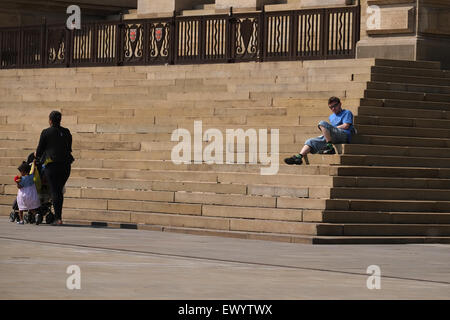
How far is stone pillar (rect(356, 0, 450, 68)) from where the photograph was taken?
2462 cm

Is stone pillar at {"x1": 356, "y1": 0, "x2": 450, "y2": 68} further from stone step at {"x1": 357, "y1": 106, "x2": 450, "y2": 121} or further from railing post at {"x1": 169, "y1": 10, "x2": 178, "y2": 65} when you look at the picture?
railing post at {"x1": 169, "y1": 10, "x2": 178, "y2": 65}

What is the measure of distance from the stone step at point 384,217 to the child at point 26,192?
459cm

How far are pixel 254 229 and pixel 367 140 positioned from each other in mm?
2617

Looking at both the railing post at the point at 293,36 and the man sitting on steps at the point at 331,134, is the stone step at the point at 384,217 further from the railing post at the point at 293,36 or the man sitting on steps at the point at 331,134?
the railing post at the point at 293,36

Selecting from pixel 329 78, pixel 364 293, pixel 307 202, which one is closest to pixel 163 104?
pixel 329 78

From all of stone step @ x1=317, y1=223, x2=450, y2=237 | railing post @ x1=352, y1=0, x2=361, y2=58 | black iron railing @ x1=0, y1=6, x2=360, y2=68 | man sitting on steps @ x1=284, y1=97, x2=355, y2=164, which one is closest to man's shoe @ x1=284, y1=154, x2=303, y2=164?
man sitting on steps @ x1=284, y1=97, x2=355, y2=164

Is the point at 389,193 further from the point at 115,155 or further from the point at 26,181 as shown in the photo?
the point at 26,181

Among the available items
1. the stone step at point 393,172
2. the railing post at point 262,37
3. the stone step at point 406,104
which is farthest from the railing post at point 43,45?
the stone step at point 393,172

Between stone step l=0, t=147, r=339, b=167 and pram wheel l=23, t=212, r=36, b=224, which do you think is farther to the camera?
stone step l=0, t=147, r=339, b=167

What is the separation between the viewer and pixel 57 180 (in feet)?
64.5

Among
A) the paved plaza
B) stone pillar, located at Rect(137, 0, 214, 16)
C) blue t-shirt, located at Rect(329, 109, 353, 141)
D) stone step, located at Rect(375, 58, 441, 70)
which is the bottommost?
the paved plaza

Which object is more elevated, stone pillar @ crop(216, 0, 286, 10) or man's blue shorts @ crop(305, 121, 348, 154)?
stone pillar @ crop(216, 0, 286, 10)

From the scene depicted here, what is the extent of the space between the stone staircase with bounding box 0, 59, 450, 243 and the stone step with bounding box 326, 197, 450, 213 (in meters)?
0.02

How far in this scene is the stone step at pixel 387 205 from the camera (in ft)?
59.4
